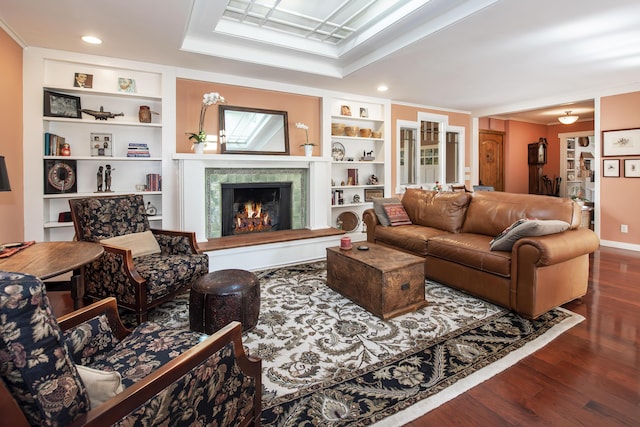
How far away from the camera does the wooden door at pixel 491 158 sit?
756 centimetres

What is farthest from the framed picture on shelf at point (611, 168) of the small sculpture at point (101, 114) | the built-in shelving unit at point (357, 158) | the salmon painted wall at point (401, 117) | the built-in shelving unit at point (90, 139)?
the small sculpture at point (101, 114)

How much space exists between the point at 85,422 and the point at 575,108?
8753mm

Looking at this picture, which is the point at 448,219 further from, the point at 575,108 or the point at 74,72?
the point at 575,108

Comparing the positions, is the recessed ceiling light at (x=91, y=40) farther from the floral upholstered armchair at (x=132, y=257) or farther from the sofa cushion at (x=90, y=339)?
the sofa cushion at (x=90, y=339)

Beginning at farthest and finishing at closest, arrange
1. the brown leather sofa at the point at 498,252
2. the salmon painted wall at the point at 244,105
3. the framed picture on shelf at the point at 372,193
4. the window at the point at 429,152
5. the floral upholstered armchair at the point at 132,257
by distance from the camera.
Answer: the window at the point at 429,152, the framed picture on shelf at the point at 372,193, the salmon painted wall at the point at 244,105, the brown leather sofa at the point at 498,252, the floral upholstered armchair at the point at 132,257

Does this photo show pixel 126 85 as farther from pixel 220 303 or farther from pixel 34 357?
pixel 34 357

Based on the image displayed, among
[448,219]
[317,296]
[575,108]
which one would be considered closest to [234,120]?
[317,296]

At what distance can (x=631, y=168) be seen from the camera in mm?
5059

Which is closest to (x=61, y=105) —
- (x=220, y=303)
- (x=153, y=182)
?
(x=153, y=182)

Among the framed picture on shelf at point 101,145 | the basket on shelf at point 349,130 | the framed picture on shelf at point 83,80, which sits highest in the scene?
the framed picture on shelf at point 83,80

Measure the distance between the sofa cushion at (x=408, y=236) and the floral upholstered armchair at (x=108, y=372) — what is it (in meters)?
2.55

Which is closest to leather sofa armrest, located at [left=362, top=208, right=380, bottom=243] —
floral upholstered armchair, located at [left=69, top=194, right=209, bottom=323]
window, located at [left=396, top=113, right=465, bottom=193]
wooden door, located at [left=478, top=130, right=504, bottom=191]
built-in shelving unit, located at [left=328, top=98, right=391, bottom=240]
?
built-in shelving unit, located at [left=328, top=98, right=391, bottom=240]

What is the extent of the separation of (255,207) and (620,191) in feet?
18.6

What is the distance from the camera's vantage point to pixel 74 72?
145 inches
